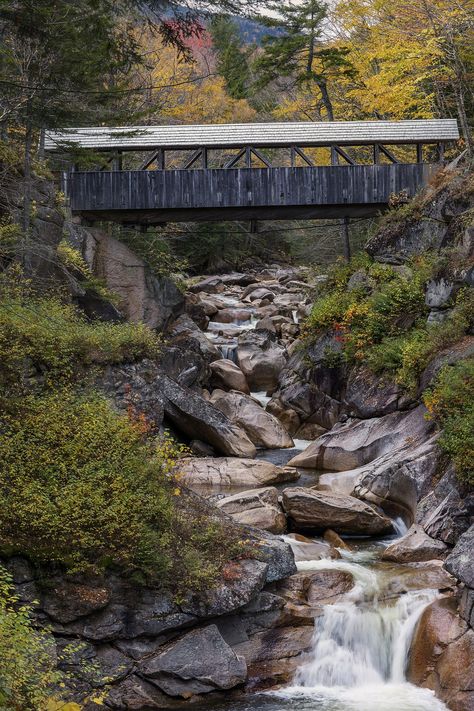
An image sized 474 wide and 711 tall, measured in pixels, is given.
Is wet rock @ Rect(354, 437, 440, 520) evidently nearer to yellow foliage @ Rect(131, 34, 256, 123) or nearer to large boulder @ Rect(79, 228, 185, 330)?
large boulder @ Rect(79, 228, 185, 330)

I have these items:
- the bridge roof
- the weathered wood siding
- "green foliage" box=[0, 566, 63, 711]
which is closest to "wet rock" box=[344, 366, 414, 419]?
the weathered wood siding

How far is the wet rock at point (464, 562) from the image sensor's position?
9.05 metres

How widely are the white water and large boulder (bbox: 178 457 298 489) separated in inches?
189

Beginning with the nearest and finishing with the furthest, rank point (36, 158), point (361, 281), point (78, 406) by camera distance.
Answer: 1. point (78, 406)
2. point (36, 158)
3. point (361, 281)

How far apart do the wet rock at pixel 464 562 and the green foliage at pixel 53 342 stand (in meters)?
6.37

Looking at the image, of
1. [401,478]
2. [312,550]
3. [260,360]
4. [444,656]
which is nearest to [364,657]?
Answer: [444,656]

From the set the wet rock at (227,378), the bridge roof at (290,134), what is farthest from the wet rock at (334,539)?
the bridge roof at (290,134)

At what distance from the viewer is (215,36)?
43.0m

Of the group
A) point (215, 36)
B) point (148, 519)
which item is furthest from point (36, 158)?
point (215, 36)

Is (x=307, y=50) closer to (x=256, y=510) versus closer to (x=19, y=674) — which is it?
(x=256, y=510)

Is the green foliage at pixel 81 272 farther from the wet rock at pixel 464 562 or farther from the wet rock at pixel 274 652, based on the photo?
the wet rock at pixel 464 562

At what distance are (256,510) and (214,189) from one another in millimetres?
13576

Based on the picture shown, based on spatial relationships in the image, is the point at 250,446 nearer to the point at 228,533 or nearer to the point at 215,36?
the point at 228,533

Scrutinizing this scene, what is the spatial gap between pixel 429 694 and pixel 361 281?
13315 millimetres
